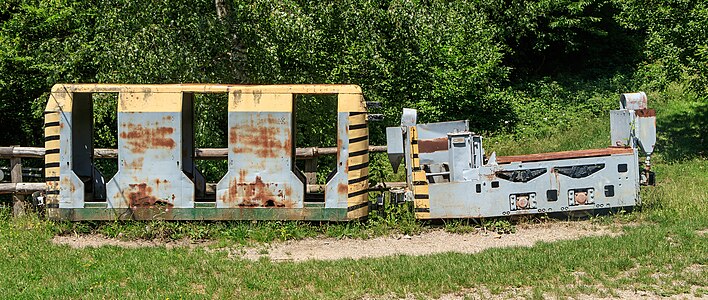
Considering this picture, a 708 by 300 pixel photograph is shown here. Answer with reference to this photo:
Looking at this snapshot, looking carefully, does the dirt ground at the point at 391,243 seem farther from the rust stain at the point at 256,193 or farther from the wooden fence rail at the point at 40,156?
the wooden fence rail at the point at 40,156

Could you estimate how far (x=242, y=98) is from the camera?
10922mm

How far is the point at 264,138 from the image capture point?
10.9 meters

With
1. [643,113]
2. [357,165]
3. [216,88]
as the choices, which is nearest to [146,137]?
[216,88]

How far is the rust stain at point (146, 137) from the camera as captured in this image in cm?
1095

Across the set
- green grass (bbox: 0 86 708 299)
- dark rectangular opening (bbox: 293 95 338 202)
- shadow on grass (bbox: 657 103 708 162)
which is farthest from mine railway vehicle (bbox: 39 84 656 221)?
shadow on grass (bbox: 657 103 708 162)

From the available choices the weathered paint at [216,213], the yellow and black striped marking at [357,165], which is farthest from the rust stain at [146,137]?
the yellow and black striped marking at [357,165]

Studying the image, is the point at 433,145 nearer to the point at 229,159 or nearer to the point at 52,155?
the point at 229,159

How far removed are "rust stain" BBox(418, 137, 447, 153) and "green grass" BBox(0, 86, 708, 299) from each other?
1362mm

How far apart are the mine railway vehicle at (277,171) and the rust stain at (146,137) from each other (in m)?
0.01

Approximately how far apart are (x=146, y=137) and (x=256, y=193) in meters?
1.65

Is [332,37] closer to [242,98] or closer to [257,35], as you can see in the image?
[257,35]

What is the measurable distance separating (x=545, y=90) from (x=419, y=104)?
266 inches

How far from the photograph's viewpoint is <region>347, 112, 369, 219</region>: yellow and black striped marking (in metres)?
11.0

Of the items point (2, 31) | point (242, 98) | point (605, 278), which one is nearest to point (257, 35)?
point (242, 98)
